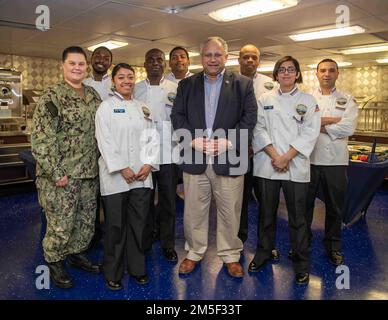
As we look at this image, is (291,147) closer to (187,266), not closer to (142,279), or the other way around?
(187,266)

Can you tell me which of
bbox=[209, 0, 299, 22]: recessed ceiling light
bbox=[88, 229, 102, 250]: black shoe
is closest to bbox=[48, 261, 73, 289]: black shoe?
bbox=[88, 229, 102, 250]: black shoe

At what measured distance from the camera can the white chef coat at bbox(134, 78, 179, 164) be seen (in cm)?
322

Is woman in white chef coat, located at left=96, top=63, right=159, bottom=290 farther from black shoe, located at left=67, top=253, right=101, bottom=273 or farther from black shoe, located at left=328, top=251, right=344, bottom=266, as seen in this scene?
black shoe, located at left=328, top=251, right=344, bottom=266

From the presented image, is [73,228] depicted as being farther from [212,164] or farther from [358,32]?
[358,32]

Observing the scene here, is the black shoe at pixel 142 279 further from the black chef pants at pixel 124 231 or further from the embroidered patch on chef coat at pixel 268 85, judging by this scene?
the embroidered patch on chef coat at pixel 268 85

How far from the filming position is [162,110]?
3.27 meters

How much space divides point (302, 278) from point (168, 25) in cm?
349

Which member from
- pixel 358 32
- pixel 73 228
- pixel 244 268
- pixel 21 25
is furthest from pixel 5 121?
pixel 358 32

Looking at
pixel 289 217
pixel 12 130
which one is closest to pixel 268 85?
pixel 289 217

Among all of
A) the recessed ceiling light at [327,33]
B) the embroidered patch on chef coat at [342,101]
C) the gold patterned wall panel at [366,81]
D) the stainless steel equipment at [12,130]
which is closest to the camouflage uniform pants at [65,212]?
the embroidered patch on chef coat at [342,101]

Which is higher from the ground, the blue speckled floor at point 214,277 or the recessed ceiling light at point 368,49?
the recessed ceiling light at point 368,49

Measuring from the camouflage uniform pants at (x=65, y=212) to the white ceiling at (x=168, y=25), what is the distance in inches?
82.0

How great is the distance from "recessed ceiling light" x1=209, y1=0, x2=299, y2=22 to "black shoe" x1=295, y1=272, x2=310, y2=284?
8.74 feet

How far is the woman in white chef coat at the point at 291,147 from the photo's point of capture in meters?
2.81
